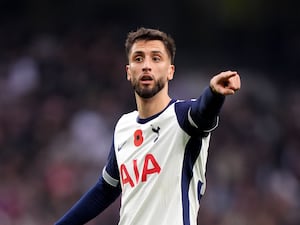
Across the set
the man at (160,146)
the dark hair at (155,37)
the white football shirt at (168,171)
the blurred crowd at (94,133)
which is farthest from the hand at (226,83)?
the blurred crowd at (94,133)

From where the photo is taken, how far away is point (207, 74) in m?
12.4

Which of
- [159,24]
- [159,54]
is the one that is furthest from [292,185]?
[159,54]

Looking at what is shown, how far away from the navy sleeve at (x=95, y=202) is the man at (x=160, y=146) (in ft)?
0.76

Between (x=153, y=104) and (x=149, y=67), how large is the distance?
210mm

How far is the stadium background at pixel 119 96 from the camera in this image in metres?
10.5

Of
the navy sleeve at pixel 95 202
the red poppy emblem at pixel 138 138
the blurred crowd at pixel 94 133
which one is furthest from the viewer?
the blurred crowd at pixel 94 133

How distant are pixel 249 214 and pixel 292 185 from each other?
0.83 metres

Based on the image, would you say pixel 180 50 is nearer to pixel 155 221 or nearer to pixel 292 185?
pixel 292 185

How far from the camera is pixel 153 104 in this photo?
4.95 meters

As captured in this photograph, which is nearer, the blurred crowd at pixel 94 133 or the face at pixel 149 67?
the face at pixel 149 67

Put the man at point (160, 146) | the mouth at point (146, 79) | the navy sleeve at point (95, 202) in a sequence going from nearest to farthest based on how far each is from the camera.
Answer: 1. the man at point (160, 146)
2. the mouth at point (146, 79)
3. the navy sleeve at point (95, 202)

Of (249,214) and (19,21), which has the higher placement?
(19,21)

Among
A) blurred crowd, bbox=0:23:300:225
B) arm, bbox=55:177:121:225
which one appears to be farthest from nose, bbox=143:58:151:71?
blurred crowd, bbox=0:23:300:225

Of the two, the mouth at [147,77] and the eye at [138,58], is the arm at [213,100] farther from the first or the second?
the eye at [138,58]
